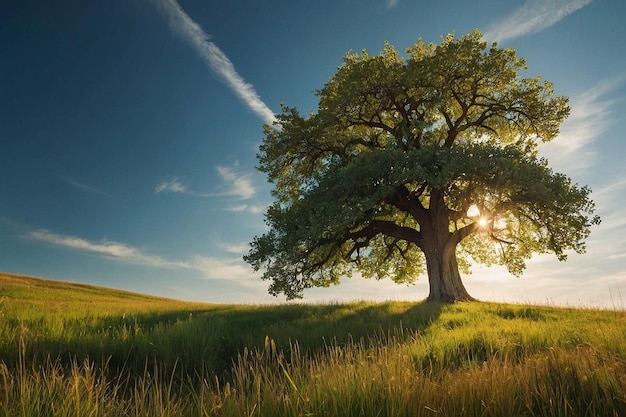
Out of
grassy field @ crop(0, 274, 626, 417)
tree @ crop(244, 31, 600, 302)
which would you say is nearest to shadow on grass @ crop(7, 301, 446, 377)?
grassy field @ crop(0, 274, 626, 417)

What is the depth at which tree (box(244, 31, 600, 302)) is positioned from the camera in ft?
66.8

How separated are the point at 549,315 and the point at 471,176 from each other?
294 inches

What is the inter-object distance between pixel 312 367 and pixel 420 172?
15.2 meters

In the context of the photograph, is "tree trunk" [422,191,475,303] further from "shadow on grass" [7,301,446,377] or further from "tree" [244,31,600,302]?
"shadow on grass" [7,301,446,377]

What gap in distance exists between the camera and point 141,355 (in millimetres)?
8555

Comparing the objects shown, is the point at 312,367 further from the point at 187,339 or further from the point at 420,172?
the point at 420,172

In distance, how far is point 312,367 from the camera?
18.3 ft

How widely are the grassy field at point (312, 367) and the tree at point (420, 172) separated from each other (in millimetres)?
6071

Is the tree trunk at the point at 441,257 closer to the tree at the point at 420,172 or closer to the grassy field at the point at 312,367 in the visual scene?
the tree at the point at 420,172

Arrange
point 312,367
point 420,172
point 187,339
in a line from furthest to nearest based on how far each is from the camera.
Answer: point 420,172, point 187,339, point 312,367

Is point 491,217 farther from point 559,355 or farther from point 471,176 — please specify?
point 559,355

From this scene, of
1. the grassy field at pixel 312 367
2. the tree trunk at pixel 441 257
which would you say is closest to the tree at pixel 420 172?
the tree trunk at pixel 441 257

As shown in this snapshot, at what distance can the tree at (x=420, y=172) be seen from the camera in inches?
802

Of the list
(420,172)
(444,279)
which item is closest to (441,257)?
(444,279)
